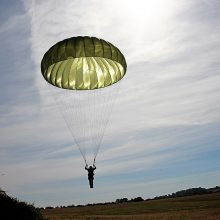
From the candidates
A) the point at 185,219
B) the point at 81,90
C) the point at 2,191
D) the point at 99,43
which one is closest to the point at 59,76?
the point at 81,90

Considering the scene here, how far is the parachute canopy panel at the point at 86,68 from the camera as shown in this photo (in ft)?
82.6

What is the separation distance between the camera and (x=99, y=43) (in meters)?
25.2

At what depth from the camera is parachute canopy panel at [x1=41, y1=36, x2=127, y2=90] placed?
25.2m

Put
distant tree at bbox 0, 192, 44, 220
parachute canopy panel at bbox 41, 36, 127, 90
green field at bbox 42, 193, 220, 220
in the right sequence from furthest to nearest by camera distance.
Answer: green field at bbox 42, 193, 220, 220
distant tree at bbox 0, 192, 44, 220
parachute canopy panel at bbox 41, 36, 127, 90

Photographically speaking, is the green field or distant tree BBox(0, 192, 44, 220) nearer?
distant tree BBox(0, 192, 44, 220)

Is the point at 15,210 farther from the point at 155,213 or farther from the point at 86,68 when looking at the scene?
the point at 155,213

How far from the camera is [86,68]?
27641 mm

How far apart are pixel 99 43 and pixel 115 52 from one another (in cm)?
127

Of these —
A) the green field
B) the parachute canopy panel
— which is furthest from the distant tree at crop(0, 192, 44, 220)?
the green field

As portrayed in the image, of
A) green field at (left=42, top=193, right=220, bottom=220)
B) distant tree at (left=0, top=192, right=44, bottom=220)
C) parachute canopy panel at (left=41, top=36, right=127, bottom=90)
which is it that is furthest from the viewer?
green field at (left=42, top=193, right=220, bottom=220)

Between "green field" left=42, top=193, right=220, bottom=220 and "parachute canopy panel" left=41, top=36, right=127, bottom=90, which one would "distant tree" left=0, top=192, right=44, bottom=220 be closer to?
"parachute canopy panel" left=41, top=36, right=127, bottom=90

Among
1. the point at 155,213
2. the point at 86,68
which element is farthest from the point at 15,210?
the point at 155,213

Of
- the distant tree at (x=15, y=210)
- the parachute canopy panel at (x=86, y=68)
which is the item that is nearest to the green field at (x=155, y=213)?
the distant tree at (x=15, y=210)

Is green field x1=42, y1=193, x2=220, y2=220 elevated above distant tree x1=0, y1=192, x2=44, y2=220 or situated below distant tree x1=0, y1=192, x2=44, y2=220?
above
